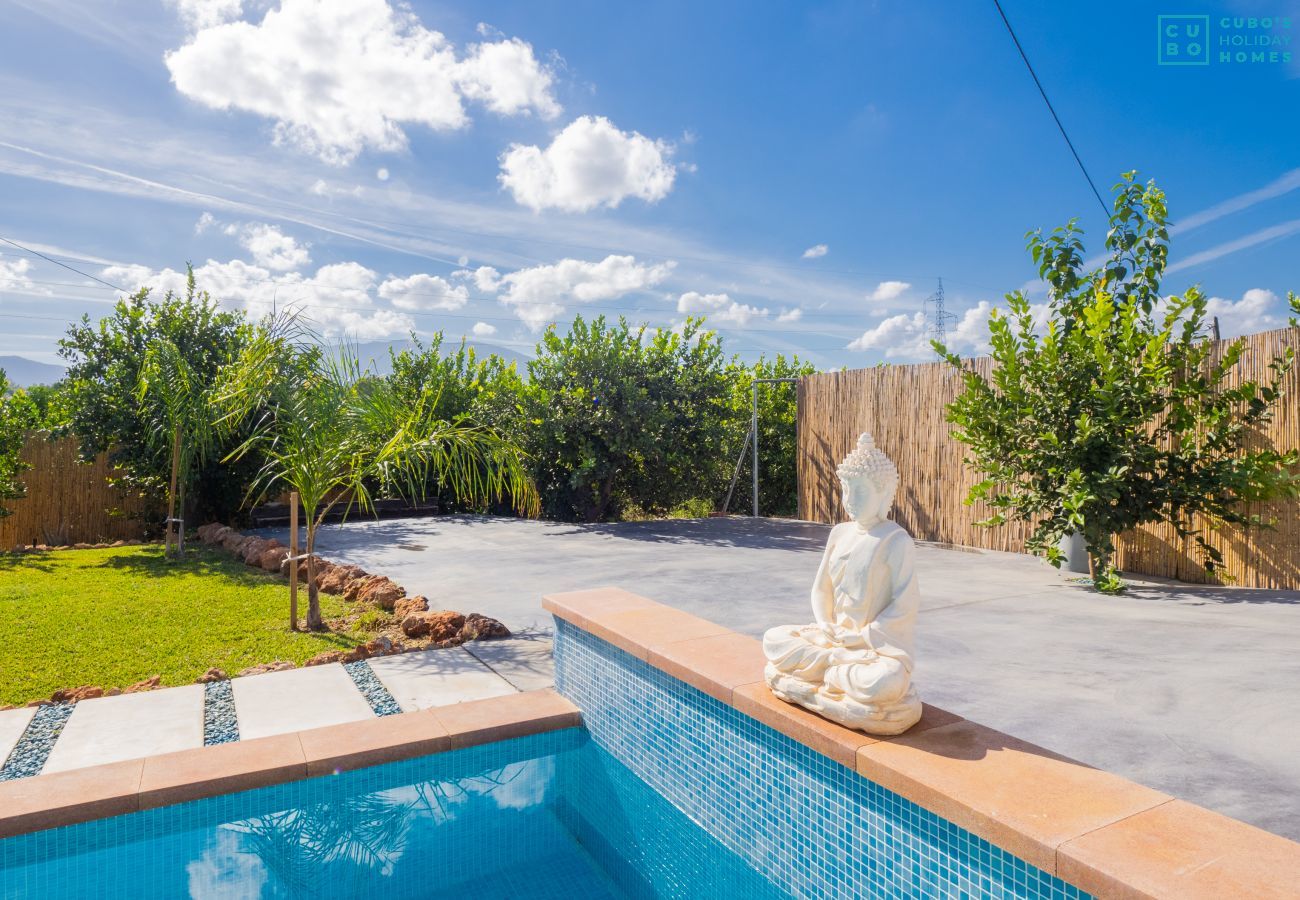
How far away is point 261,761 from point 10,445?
8602 mm

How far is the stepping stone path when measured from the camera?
3.34 metres

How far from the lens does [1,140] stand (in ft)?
33.0

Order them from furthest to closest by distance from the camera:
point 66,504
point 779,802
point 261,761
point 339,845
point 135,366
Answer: point 66,504, point 135,366, point 261,761, point 339,845, point 779,802

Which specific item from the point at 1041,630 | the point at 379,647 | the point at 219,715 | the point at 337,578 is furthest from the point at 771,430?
the point at 219,715

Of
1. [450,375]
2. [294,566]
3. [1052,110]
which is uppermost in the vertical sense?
[1052,110]

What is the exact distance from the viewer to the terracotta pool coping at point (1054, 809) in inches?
61.2

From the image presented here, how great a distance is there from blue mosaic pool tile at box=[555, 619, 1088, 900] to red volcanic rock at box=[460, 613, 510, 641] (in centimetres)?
137

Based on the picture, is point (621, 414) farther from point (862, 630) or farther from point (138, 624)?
point (862, 630)

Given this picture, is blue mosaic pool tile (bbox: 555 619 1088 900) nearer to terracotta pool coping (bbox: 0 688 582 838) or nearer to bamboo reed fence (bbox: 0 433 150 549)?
terracotta pool coping (bbox: 0 688 582 838)

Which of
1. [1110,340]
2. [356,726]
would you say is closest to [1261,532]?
[1110,340]

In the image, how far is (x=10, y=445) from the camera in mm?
9078

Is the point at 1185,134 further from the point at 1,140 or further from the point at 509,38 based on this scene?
the point at 1,140

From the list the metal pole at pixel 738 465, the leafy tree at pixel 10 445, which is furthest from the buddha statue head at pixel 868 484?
the leafy tree at pixel 10 445

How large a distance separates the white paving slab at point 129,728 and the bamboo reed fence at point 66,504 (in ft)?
26.8
